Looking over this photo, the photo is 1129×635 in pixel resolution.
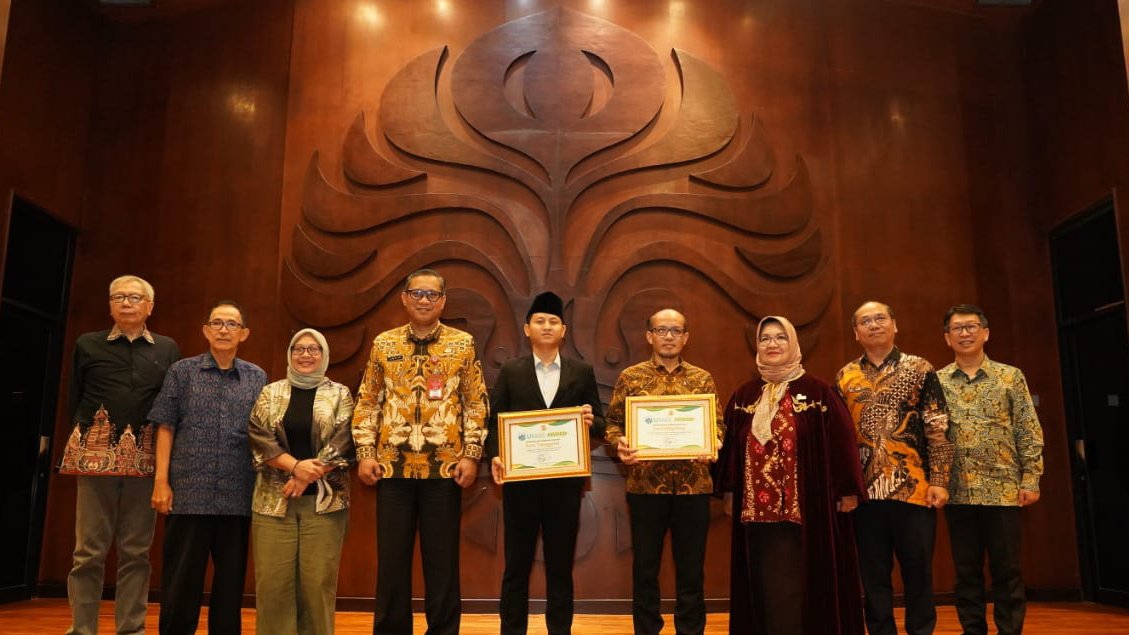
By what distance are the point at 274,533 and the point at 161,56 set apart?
4.37 meters

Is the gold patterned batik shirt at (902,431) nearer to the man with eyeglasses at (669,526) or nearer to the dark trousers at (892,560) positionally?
the dark trousers at (892,560)

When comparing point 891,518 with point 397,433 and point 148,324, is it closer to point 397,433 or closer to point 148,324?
point 397,433

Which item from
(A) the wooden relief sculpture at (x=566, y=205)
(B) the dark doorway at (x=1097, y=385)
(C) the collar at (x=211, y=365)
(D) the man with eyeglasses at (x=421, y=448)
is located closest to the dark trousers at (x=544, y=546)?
(D) the man with eyeglasses at (x=421, y=448)

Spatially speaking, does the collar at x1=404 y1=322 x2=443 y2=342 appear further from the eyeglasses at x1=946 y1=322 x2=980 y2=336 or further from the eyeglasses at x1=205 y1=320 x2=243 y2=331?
the eyeglasses at x1=946 y1=322 x2=980 y2=336

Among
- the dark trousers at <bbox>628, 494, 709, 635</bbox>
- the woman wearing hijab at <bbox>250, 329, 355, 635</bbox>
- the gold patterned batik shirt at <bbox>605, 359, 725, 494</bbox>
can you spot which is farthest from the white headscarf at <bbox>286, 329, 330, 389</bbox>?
the dark trousers at <bbox>628, 494, 709, 635</bbox>

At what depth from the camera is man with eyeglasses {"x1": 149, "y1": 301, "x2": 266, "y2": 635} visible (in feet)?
10.7

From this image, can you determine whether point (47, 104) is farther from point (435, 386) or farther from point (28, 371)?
point (435, 386)

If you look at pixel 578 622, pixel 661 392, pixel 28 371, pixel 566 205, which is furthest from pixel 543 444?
pixel 28 371

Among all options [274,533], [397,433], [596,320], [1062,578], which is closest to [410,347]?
[397,433]

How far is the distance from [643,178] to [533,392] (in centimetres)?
235

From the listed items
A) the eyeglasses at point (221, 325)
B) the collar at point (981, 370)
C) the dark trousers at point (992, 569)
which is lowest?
the dark trousers at point (992, 569)

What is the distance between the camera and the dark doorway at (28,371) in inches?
213

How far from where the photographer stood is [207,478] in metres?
3.31

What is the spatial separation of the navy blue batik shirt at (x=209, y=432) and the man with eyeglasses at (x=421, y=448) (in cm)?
48
